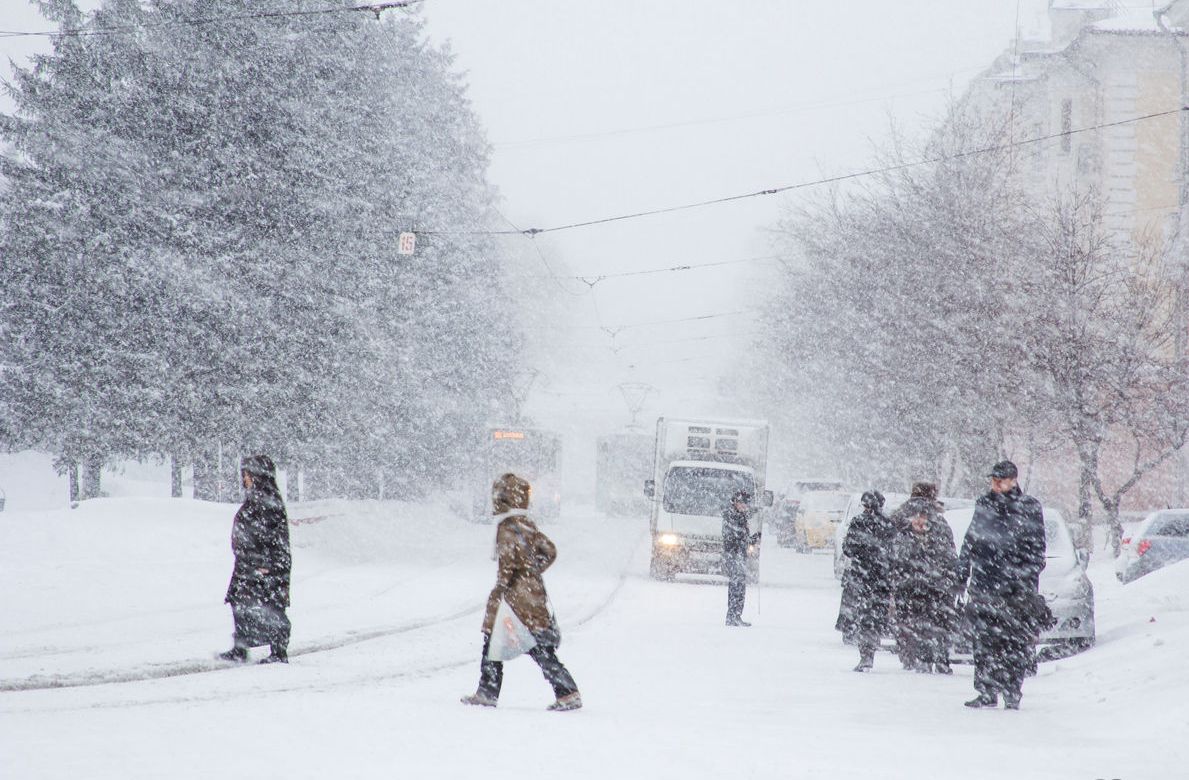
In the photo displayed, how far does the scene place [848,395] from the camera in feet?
144

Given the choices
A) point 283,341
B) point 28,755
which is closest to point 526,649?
point 28,755

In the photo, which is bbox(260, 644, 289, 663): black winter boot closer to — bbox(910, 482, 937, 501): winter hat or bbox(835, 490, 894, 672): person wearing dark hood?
bbox(835, 490, 894, 672): person wearing dark hood

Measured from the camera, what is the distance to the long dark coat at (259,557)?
12.1 metres

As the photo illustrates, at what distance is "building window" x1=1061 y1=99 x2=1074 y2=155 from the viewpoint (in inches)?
1959

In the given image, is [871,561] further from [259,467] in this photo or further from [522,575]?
[259,467]

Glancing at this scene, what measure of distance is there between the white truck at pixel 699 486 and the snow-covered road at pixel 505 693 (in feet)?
14.4

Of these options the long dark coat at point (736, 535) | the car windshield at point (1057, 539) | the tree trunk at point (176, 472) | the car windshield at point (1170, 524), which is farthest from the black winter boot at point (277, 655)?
the tree trunk at point (176, 472)

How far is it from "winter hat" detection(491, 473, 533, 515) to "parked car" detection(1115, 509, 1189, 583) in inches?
630

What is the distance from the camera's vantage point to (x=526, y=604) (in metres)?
9.37

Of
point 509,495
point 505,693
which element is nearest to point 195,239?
point 505,693

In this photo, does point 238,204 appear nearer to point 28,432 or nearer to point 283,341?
point 283,341

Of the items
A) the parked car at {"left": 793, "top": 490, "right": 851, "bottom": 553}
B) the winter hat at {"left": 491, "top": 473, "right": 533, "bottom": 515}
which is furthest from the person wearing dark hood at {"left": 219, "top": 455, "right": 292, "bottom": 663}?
the parked car at {"left": 793, "top": 490, "right": 851, "bottom": 553}

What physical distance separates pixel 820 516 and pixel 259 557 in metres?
27.9

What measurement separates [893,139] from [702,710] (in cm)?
2862
